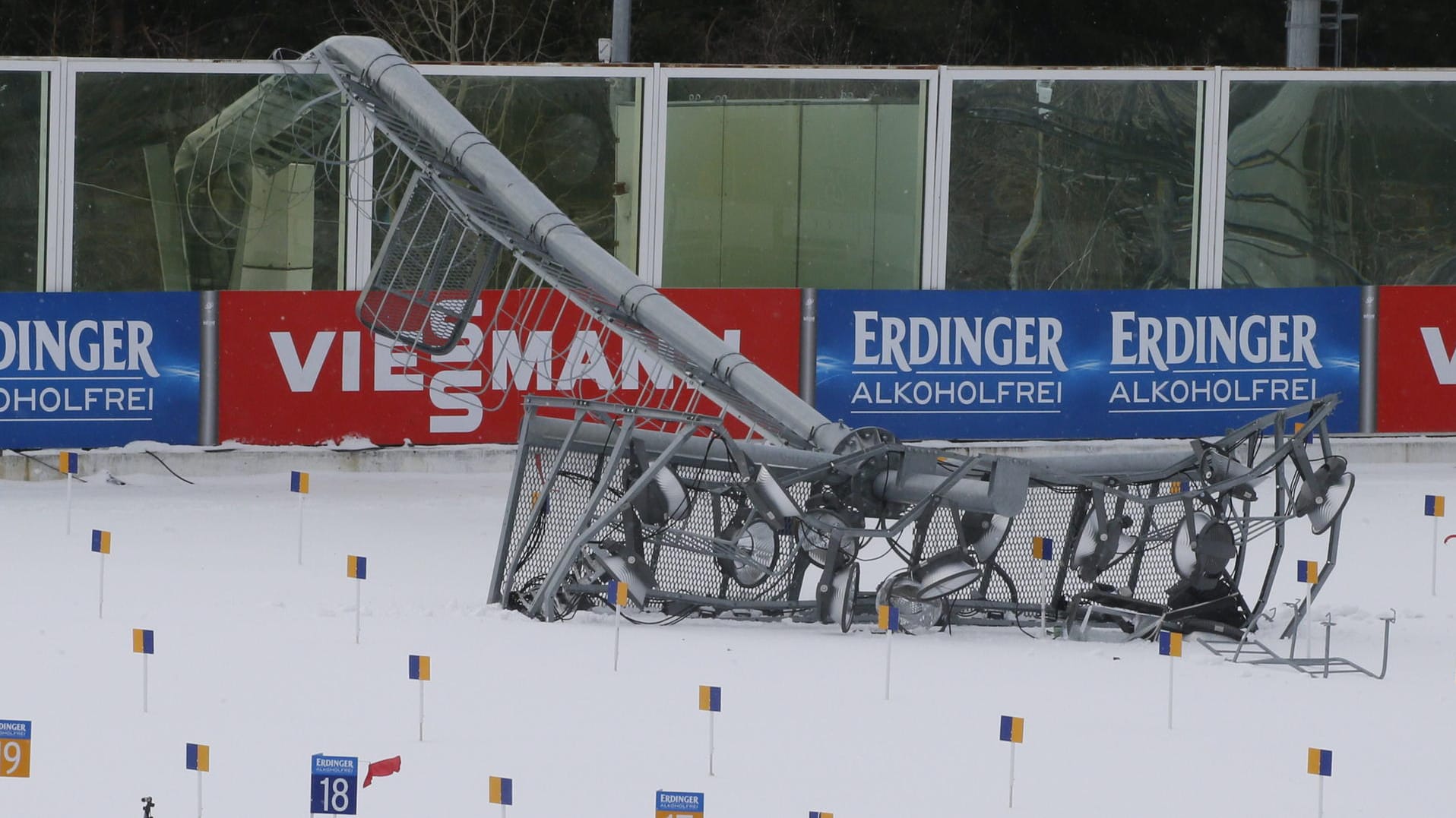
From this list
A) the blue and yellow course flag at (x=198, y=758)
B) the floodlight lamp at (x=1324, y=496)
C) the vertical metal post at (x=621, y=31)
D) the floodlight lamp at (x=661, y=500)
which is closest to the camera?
the blue and yellow course flag at (x=198, y=758)

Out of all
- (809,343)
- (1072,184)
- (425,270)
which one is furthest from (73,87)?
(1072,184)

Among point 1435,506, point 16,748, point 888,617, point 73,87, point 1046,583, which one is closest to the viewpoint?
point 16,748

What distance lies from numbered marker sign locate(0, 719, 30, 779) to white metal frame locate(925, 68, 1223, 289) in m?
12.4

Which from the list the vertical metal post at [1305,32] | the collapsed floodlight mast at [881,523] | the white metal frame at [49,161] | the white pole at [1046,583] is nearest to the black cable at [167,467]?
the white metal frame at [49,161]

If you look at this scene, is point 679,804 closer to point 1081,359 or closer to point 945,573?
point 945,573

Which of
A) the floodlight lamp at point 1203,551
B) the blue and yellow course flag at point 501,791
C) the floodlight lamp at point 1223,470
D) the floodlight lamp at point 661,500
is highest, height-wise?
the floodlight lamp at point 1223,470

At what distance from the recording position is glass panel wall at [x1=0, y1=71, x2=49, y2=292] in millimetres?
18172

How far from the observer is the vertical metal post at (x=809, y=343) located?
18.7 metres

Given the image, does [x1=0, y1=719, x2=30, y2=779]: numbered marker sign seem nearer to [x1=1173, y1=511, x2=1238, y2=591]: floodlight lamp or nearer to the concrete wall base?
[x1=1173, y1=511, x2=1238, y2=591]: floodlight lamp

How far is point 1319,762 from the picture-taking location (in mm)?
8469

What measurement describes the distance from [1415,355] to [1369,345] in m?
0.45

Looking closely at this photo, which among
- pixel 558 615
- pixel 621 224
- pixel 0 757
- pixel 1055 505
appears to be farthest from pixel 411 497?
pixel 0 757

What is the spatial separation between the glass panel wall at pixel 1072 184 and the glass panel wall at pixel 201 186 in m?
5.80

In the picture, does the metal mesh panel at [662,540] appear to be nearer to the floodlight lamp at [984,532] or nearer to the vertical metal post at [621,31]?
the floodlight lamp at [984,532]
